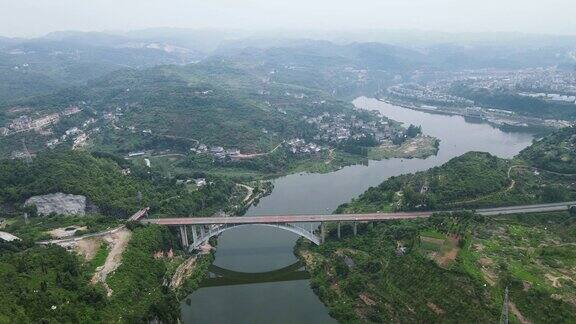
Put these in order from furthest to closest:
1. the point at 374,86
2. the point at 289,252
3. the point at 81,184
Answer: the point at 374,86 < the point at 81,184 < the point at 289,252

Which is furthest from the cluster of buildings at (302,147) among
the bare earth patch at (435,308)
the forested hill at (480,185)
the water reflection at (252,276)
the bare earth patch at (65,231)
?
the bare earth patch at (435,308)

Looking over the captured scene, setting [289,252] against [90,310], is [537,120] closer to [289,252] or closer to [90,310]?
[289,252]

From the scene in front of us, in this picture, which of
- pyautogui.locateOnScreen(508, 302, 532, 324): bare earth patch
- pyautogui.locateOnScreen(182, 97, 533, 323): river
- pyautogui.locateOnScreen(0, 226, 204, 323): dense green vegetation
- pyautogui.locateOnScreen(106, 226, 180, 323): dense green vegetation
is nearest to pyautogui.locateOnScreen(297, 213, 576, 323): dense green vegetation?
pyautogui.locateOnScreen(508, 302, 532, 324): bare earth patch

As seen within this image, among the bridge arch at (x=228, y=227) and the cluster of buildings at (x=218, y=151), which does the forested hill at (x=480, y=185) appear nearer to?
the bridge arch at (x=228, y=227)

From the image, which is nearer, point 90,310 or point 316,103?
point 90,310

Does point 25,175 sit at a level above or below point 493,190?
above

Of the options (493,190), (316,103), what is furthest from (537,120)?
(493,190)

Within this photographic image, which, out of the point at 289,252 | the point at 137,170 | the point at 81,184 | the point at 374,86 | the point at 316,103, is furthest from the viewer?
the point at 374,86
